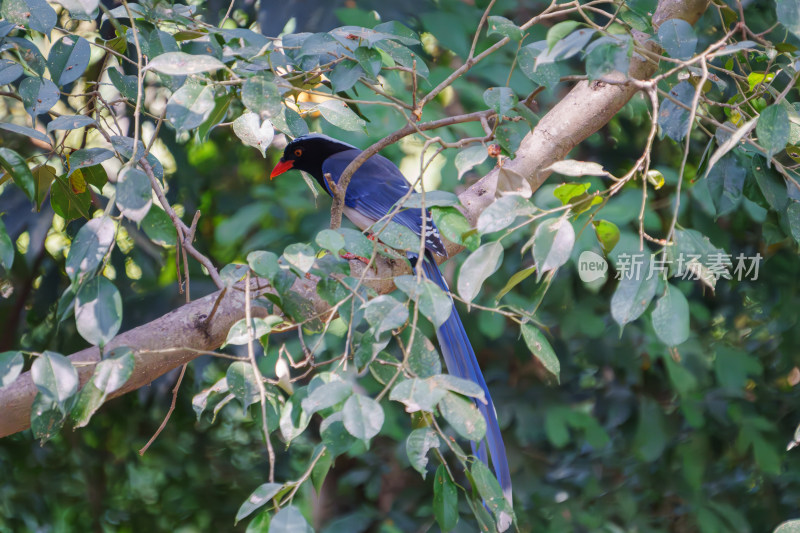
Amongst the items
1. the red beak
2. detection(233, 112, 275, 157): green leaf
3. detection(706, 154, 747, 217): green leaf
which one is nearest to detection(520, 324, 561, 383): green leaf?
detection(706, 154, 747, 217): green leaf

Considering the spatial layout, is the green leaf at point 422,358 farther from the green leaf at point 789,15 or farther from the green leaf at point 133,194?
the green leaf at point 789,15

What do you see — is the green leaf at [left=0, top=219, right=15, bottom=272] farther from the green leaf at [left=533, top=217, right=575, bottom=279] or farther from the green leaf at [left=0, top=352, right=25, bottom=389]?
the green leaf at [left=533, top=217, right=575, bottom=279]

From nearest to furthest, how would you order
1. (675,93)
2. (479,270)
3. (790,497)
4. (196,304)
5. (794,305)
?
(479,270)
(675,93)
(196,304)
(794,305)
(790,497)

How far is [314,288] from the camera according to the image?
197 cm

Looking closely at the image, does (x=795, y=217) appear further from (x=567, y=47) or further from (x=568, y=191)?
(x=567, y=47)

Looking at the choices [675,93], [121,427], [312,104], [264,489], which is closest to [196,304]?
[312,104]

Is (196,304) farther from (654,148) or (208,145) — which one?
(654,148)

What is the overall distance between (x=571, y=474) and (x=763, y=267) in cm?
131

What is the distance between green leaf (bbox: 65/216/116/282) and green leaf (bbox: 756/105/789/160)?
0.99 m

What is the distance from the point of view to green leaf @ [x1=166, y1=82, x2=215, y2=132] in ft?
3.63

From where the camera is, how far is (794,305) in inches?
126

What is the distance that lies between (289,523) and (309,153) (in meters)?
2.42

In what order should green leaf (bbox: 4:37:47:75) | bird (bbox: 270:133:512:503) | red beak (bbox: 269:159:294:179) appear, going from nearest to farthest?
1. green leaf (bbox: 4:37:47:75)
2. bird (bbox: 270:133:512:503)
3. red beak (bbox: 269:159:294:179)

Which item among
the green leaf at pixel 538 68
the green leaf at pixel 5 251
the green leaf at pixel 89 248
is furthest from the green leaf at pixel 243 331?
the green leaf at pixel 538 68
